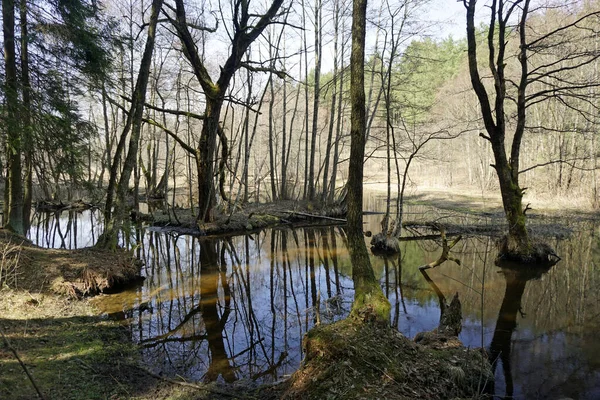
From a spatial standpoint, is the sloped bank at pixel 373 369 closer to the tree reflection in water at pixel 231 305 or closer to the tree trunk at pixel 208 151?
the tree reflection in water at pixel 231 305

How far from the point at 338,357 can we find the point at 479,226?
12.6 m

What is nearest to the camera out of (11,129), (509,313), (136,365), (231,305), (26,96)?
(136,365)

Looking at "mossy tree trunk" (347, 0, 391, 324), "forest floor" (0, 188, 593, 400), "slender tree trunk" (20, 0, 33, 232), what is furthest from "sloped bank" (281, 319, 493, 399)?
"slender tree trunk" (20, 0, 33, 232)

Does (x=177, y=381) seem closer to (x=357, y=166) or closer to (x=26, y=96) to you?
(x=357, y=166)

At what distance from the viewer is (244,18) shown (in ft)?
40.9

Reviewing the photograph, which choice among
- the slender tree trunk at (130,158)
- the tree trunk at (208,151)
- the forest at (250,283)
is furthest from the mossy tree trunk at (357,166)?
the tree trunk at (208,151)

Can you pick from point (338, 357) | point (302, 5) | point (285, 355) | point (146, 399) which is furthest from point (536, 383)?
point (302, 5)

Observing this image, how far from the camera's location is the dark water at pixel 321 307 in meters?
5.00

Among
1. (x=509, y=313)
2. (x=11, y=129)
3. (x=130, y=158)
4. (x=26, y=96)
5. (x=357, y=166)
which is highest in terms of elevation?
(x=26, y=96)

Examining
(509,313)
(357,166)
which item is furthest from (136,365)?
(509,313)

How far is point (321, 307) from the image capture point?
7.32 m

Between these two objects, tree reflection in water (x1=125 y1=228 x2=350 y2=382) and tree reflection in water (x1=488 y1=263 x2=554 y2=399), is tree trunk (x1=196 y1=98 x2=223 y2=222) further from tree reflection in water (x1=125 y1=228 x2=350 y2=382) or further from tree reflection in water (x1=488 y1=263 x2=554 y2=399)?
tree reflection in water (x1=488 y1=263 x2=554 y2=399)

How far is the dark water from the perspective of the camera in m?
5.00

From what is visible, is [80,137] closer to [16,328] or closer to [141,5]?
[16,328]
